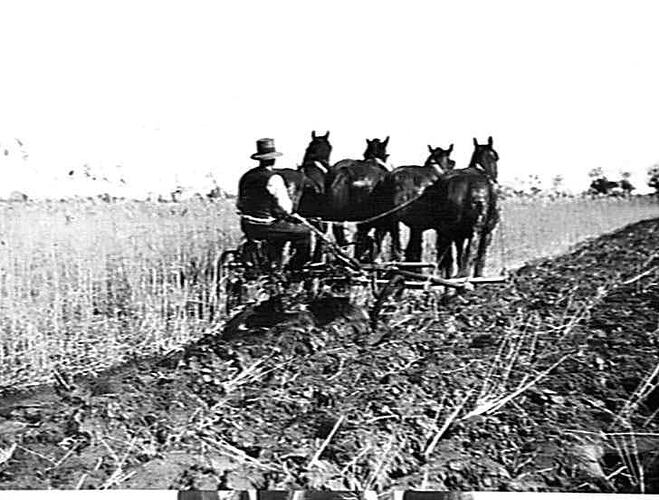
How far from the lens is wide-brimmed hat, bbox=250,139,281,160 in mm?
1604

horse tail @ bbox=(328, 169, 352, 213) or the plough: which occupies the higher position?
horse tail @ bbox=(328, 169, 352, 213)

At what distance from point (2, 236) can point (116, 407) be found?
1.20ft

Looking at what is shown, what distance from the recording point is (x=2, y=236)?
164 cm

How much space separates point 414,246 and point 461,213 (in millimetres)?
A: 99

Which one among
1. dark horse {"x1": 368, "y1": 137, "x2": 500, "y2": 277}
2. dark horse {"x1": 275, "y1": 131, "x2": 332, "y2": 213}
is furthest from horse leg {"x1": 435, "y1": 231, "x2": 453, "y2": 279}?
dark horse {"x1": 275, "y1": 131, "x2": 332, "y2": 213}

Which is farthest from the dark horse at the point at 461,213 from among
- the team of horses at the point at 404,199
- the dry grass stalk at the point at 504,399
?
the dry grass stalk at the point at 504,399

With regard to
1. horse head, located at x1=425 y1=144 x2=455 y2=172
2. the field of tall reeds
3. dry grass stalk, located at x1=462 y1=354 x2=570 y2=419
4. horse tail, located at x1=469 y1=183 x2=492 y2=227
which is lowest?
dry grass stalk, located at x1=462 y1=354 x2=570 y2=419

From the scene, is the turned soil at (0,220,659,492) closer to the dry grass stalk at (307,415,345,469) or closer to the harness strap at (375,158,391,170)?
the dry grass stalk at (307,415,345,469)

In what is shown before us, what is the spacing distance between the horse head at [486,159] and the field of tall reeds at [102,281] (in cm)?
16

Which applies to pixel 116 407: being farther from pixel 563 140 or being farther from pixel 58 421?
pixel 563 140

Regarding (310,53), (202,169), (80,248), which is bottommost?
(80,248)

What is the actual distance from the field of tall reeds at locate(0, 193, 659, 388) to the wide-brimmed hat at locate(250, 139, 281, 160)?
10 centimetres

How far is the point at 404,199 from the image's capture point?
5.23 ft

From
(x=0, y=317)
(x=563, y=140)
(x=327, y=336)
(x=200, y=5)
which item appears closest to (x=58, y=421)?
(x=0, y=317)
